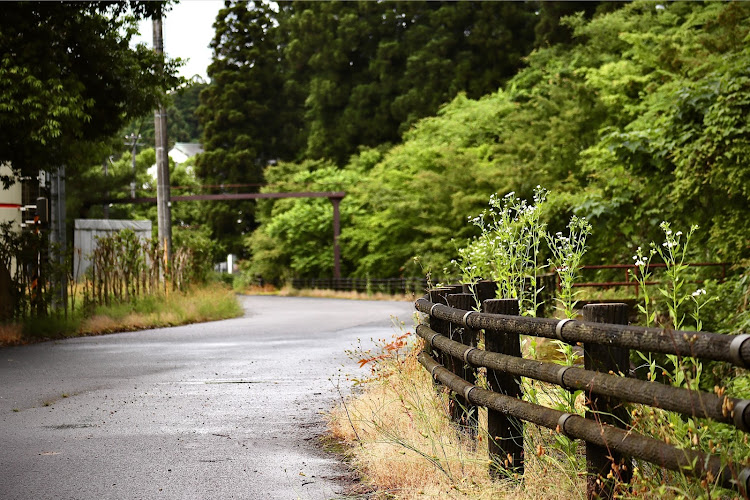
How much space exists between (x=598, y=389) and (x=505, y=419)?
1220 millimetres

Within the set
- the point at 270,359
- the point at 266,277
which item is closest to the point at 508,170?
the point at 270,359

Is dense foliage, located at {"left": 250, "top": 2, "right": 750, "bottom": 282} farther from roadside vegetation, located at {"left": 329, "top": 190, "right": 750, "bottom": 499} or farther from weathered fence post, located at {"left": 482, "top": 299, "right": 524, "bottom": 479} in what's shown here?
weathered fence post, located at {"left": 482, "top": 299, "right": 524, "bottom": 479}

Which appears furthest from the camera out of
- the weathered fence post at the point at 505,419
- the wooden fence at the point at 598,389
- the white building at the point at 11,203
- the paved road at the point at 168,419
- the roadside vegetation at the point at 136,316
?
the white building at the point at 11,203

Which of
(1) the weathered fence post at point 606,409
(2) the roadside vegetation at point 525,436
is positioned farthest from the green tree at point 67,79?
(1) the weathered fence post at point 606,409

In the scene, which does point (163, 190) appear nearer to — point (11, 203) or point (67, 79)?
point (11, 203)

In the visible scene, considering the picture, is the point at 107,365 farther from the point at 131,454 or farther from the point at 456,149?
the point at 456,149

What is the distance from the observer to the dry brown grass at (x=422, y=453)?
504cm

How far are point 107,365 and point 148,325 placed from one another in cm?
759

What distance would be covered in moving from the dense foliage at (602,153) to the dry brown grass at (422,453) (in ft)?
31.5

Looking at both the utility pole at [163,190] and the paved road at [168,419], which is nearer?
the paved road at [168,419]

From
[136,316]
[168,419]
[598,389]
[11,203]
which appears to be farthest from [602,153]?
[598,389]

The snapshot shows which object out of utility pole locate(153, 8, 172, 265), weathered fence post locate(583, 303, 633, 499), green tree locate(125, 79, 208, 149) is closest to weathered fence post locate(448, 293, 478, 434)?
weathered fence post locate(583, 303, 633, 499)

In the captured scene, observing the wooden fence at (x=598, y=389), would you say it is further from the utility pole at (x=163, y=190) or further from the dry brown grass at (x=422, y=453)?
the utility pole at (x=163, y=190)

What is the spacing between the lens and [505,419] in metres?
5.47
